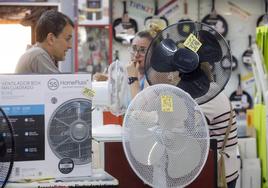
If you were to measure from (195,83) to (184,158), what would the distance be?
511 mm

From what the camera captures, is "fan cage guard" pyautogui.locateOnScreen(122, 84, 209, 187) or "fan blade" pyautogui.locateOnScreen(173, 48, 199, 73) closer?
"fan cage guard" pyautogui.locateOnScreen(122, 84, 209, 187)

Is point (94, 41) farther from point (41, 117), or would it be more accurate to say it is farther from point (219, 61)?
point (41, 117)

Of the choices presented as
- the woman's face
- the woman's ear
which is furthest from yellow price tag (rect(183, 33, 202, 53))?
the woman's ear

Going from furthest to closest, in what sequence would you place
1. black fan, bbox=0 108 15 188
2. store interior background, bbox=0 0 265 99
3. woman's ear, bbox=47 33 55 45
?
store interior background, bbox=0 0 265 99, woman's ear, bbox=47 33 55 45, black fan, bbox=0 108 15 188

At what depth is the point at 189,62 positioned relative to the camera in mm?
2695

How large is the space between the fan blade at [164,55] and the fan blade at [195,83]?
0.09 meters

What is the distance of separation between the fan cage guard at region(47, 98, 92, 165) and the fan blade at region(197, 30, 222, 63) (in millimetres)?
748

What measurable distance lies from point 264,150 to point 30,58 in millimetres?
3495

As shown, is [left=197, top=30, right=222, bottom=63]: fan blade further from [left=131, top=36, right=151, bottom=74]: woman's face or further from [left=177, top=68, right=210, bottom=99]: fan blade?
[left=131, top=36, right=151, bottom=74]: woman's face

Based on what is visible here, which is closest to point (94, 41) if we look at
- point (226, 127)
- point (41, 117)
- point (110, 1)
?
point (110, 1)

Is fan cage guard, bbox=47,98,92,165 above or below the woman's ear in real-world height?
below

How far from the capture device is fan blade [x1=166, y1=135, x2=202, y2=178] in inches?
94.1

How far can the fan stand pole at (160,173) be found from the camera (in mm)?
2383

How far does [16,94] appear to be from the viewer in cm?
231
